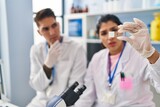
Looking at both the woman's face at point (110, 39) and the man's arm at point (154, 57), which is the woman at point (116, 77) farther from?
the man's arm at point (154, 57)

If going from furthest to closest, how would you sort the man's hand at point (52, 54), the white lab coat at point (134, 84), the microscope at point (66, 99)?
the man's hand at point (52, 54), the white lab coat at point (134, 84), the microscope at point (66, 99)

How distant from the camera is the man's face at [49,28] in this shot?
1.67 metres

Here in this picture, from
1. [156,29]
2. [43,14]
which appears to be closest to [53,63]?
[43,14]

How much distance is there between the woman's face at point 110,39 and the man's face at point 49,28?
0.36 m

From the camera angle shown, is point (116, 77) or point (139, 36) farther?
point (116, 77)

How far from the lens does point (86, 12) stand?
2.65 meters

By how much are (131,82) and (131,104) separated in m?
0.15

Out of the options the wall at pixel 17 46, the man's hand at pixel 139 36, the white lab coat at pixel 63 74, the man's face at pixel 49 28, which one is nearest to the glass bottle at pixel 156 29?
the white lab coat at pixel 63 74


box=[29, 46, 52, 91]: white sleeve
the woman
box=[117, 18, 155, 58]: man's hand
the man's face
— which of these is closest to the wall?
box=[29, 46, 52, 91]: white sleeve

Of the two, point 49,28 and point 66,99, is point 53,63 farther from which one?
point 66,99

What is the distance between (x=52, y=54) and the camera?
5.40 feet

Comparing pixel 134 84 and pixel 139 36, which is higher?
pixel 139 36

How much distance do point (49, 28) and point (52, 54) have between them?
209 millimetres

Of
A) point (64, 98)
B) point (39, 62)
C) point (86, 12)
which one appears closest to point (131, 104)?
point (64, 98)
